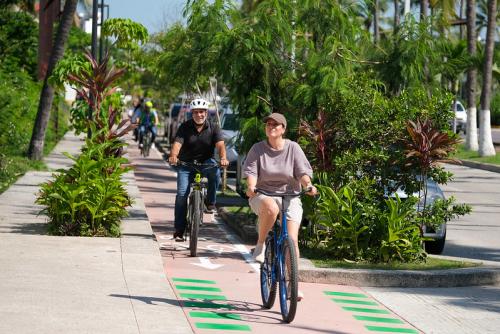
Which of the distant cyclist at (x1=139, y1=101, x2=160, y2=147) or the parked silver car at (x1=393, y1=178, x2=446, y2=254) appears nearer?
the parked silver car at (x1=393, y1=178, x2=446, y2=254)

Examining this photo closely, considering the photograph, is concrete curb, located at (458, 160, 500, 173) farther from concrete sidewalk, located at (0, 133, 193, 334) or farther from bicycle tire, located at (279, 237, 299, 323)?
bicycle tire, located at (279, 237, 299, 323)

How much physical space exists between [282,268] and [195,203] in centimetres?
391

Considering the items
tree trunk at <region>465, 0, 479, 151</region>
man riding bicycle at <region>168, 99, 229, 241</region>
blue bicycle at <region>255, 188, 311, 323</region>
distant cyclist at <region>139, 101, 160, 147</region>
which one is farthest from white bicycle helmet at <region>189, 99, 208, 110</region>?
tree trunk at <region>465, 0, 479, 151</region>

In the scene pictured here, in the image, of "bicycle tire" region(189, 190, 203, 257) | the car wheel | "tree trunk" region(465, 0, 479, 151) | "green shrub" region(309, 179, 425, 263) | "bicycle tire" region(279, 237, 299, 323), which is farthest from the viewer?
"tree trunk" region(465, 0, 479, 151)

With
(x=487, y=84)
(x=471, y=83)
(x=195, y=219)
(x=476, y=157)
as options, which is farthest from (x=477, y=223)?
(x=471, y=83)

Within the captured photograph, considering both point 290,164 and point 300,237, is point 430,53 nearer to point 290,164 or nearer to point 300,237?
point 300,237

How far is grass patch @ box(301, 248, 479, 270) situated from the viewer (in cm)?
1213

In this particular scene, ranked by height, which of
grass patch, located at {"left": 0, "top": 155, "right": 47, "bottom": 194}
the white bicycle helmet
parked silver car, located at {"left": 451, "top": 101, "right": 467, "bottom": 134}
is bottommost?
grass patch, located at {"left": 0, "top": 155, "right": 47, "bottom": 194}

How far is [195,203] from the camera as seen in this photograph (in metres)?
Result: 12.9

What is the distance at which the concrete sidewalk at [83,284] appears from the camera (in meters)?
8.12

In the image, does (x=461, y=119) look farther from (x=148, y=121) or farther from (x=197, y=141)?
(x=197, y=141)

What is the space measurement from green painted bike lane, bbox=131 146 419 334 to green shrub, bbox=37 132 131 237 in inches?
30.5

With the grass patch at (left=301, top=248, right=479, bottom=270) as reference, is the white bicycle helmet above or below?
above

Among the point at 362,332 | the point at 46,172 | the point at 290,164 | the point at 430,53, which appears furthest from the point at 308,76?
the point at 46,172
